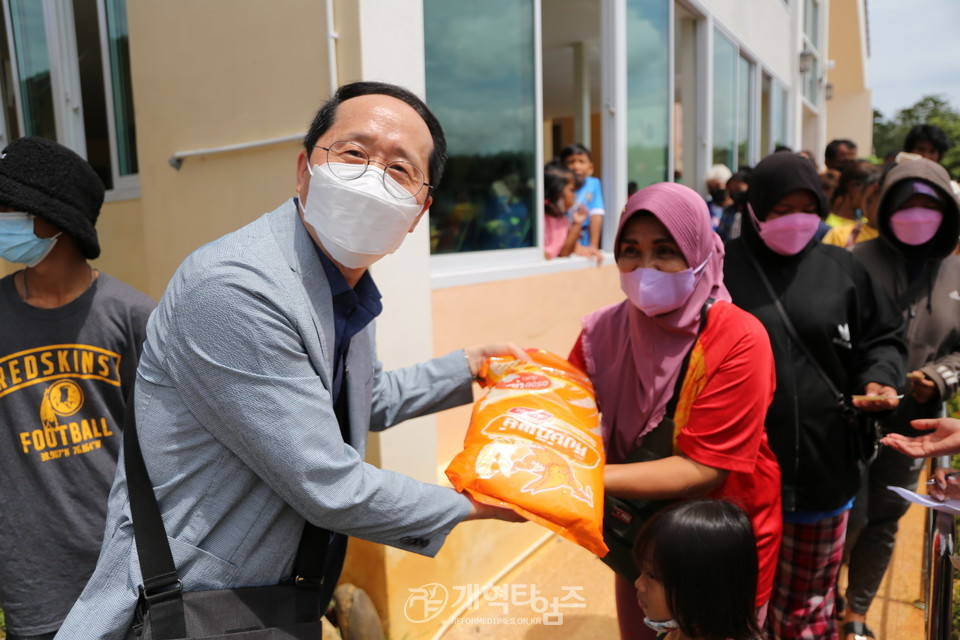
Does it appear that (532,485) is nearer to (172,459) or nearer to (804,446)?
(172,459)

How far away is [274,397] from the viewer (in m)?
1.26

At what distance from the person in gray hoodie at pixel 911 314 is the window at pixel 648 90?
3.05m

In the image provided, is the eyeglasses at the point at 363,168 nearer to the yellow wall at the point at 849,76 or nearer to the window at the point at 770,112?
the window at the point at 770,112

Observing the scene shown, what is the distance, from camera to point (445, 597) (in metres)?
3.22

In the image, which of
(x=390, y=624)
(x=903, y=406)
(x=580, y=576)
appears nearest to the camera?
(x=903, y=406)

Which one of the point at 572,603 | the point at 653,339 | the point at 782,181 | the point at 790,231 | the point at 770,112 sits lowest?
the point at 572,603

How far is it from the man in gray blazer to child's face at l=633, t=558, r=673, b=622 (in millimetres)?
478

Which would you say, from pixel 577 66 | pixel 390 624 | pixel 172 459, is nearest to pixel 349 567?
pixel 390 624

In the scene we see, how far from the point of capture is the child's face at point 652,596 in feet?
5.43

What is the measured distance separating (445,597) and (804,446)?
1.79m

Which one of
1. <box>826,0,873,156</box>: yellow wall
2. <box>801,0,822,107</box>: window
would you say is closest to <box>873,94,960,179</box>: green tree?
<box>826,0,873,156</box>: yellow wall

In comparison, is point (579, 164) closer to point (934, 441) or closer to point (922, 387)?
point (922, 387)

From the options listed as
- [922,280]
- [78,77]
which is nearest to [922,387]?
[922,280]

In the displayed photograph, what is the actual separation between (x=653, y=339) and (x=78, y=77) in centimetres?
387
